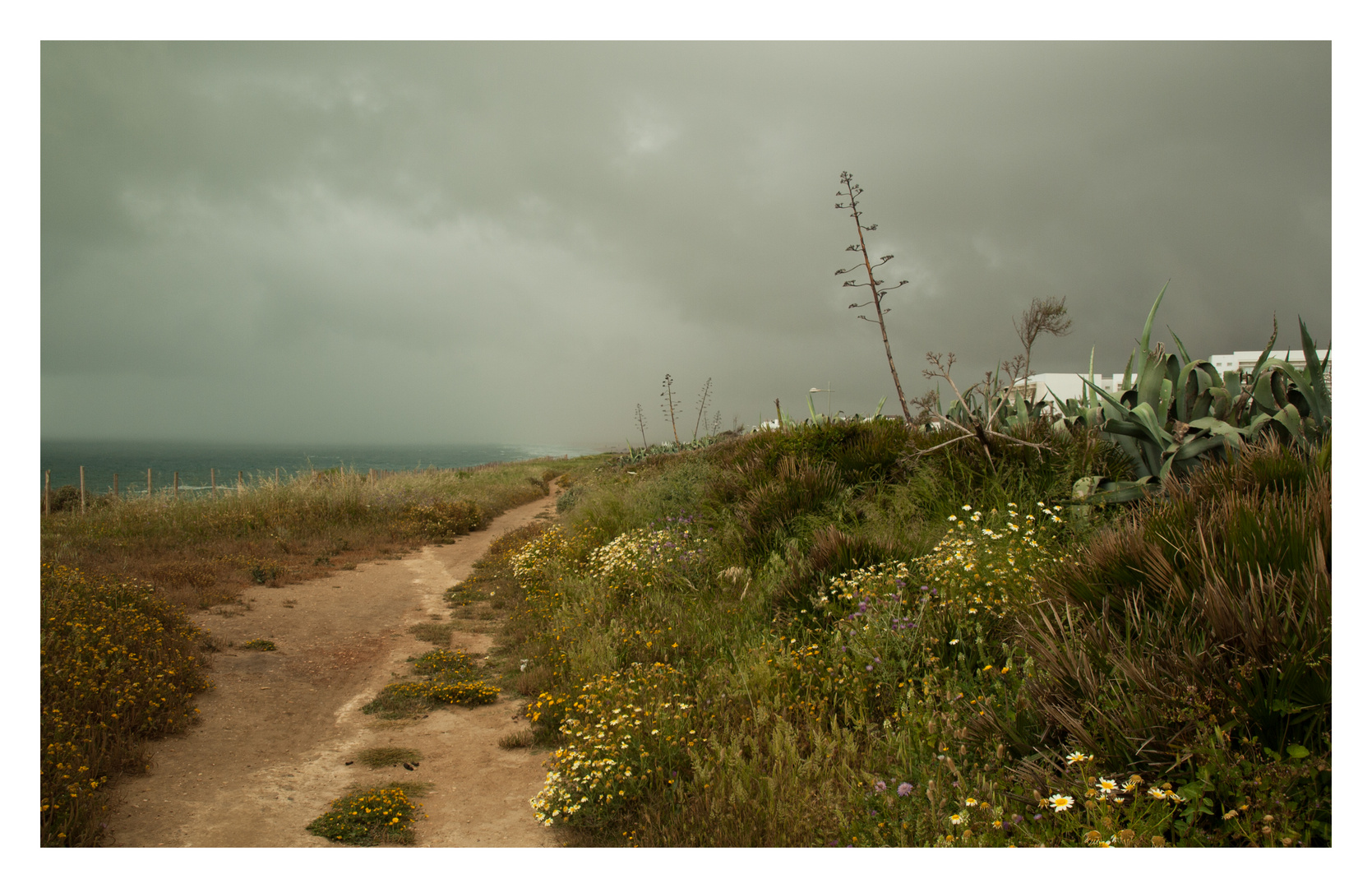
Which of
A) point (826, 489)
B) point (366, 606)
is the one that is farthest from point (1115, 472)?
point (366, 606)

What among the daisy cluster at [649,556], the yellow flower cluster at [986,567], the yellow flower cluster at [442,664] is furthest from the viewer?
the daisy cluster at [649,556]

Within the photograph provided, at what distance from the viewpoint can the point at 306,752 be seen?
4.83 metres

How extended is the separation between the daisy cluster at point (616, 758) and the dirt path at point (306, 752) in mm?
250

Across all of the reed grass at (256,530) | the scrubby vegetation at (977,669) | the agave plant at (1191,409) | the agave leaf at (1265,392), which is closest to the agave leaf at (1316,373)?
the agave plant at (1191,409)

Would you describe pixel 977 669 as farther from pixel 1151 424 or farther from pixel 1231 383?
pixel 1231 383

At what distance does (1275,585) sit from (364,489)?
20259 millimetres

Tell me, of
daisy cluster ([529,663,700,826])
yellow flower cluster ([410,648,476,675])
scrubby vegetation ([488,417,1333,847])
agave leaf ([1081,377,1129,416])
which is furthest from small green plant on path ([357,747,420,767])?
agave leaf ([1081,377,1129,416])

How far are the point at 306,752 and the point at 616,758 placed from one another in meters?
2.70

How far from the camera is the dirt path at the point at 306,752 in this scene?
3.75m

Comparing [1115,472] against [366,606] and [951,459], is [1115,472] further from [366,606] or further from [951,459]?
[366,606]

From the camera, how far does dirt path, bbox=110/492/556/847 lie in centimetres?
375

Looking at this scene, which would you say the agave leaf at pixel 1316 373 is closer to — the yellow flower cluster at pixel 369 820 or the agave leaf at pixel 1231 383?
the agave leaf at pixel 1231 383

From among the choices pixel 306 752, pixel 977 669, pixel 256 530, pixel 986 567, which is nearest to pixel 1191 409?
pixel 986 567

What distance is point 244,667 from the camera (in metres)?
6.72
